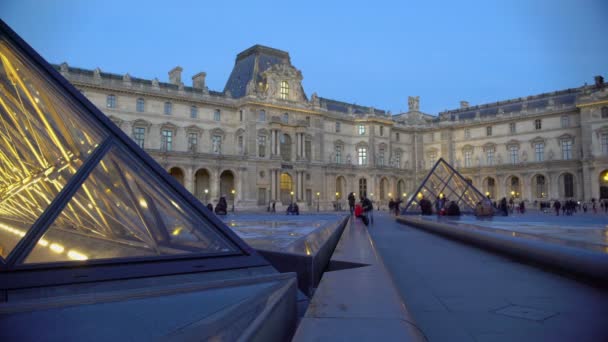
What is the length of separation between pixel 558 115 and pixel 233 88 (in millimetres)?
40094

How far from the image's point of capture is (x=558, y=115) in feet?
164

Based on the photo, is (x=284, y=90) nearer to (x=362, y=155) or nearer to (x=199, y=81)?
(x=199, y=81)

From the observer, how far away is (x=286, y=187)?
4712 cm

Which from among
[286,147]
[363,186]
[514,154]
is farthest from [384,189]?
[514,154]

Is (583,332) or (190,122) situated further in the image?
(190,122)

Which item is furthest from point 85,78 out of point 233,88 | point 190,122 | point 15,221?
point 15,221

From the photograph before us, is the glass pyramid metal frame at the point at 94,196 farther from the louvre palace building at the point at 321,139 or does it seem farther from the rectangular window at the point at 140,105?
the rectangular window at the point at 140,105

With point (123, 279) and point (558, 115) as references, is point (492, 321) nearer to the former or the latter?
point (123, 279)

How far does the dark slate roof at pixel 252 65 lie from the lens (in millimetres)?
46756

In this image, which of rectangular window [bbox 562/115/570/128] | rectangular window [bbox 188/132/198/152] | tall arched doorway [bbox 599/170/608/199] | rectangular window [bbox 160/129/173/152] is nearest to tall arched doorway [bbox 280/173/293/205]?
rectangular window [bbox 188/132/198/152]

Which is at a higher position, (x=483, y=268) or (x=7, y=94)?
(x=7, y=94)

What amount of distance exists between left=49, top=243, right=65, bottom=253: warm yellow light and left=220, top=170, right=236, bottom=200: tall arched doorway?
40.4 metres

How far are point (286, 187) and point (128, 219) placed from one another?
43.2 metres

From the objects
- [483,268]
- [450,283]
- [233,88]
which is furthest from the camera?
[233,88]
